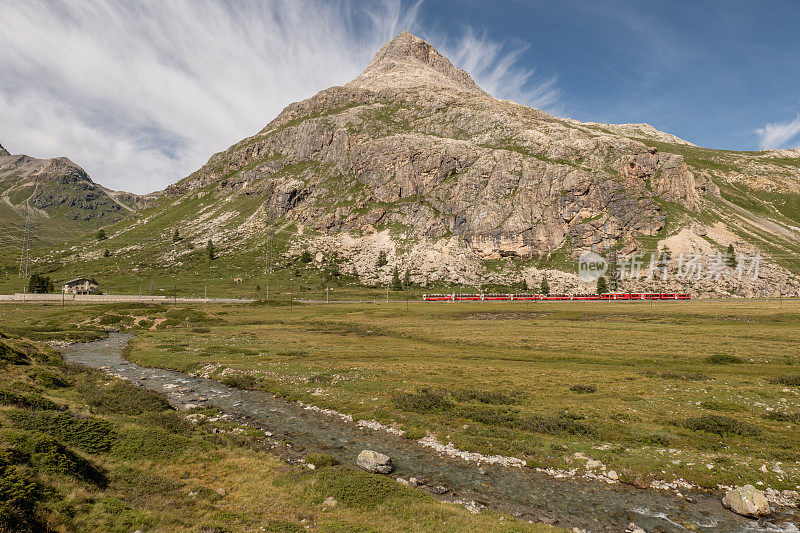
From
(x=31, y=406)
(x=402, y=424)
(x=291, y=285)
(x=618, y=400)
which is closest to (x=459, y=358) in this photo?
(x=618, y=400)

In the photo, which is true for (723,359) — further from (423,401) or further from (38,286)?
(38,286)

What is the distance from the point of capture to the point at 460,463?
2055 centimetres

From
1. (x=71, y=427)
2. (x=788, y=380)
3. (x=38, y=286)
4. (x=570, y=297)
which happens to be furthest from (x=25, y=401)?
(x=570, y=297)

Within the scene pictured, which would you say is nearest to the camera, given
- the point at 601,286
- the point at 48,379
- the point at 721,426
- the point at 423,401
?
the point at 721,426

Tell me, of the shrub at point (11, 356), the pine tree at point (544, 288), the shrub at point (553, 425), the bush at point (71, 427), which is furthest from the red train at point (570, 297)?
the bush at point (71, 427)

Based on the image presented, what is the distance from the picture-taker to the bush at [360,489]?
15133mm

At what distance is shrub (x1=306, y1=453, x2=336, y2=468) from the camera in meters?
19.1

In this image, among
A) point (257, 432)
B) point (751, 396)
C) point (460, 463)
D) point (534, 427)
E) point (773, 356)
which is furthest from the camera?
point (773, 356)

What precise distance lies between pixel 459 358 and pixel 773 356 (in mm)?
42490

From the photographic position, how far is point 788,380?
3488 cm

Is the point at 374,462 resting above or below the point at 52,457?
below

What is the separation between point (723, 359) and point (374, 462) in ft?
170

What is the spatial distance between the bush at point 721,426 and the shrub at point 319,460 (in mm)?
24669

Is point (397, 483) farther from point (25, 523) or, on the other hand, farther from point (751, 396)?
point (751, 396)
